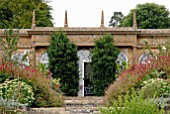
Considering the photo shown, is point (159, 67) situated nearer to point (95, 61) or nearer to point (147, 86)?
point (147, 86)

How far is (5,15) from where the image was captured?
37719mm

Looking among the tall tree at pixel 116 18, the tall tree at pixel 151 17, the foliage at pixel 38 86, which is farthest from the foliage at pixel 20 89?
the tall tree at pixel 116 18

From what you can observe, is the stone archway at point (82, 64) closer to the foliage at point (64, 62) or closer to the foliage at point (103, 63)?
the foliage at point (64, 62)

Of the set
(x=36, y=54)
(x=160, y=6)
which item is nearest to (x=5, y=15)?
(x=36, y=54)

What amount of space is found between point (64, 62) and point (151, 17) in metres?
31.5

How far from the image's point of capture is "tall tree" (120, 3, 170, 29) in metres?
49.3

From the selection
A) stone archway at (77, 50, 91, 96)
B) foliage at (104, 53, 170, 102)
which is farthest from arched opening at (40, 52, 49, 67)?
foliage at (104, 53, 170, 102)

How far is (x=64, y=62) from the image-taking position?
20.4 m

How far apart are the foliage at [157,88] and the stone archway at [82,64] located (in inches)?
400

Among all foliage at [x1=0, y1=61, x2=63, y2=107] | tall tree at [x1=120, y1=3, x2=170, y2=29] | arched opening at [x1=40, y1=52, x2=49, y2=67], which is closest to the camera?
foliage at [x1=0, y1=61, x2=63, y2=107]

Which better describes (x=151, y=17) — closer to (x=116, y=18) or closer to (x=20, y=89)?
(x=116, y=18)

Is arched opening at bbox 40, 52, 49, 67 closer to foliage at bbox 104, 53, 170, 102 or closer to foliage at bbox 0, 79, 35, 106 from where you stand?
foliage at bbox 104, 53, 170, 102

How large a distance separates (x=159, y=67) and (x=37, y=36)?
33.1 feet

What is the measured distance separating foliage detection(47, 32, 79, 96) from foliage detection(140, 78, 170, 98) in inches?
364
